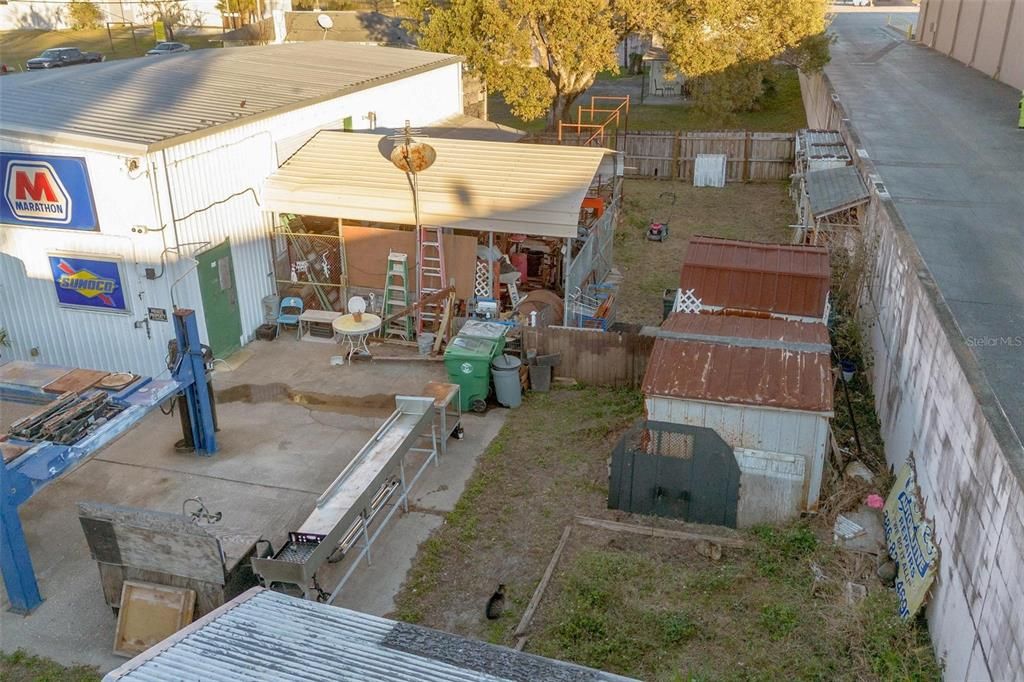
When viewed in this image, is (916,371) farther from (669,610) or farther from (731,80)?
(731,80)

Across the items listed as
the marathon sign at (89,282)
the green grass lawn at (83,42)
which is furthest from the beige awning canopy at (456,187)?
the green grass lawn at (83,42)

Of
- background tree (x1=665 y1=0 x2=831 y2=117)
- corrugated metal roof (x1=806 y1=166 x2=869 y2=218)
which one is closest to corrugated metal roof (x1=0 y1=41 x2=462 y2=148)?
background tree (x1=665 y1=0 x2=831 y2=117)

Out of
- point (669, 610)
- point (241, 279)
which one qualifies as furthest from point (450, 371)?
point (669, 610)

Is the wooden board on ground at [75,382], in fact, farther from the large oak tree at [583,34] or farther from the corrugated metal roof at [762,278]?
the large oak tree at [583,34]


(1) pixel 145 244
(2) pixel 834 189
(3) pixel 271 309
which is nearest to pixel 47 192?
(1) pixel 145 244

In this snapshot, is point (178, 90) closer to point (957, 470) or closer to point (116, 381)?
point (116, 381)

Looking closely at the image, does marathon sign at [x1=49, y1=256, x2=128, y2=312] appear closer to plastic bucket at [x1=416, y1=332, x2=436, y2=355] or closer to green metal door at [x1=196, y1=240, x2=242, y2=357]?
green metal door at [x1=196, y1=240, x2=242, y2=357]
